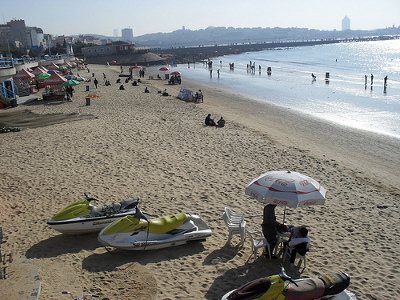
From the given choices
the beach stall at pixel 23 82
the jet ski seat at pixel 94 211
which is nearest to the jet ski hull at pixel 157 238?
the jet ski seat at pixel 94 211

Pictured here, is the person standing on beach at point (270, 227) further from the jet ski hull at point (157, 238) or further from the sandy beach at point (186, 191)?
the jet ski hull at point (157, 238)

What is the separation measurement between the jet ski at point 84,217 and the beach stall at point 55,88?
1881 centimetres

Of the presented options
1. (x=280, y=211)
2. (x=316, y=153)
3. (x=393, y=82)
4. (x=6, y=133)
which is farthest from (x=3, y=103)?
(x=393, y=82)

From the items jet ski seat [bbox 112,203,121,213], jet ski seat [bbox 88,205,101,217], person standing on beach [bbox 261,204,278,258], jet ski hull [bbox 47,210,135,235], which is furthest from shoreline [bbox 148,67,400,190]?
jet ski seat [bbox 88,205,101,217]

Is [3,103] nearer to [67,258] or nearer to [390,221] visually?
[67,258]

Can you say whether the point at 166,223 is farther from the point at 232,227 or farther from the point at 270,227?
the point at 270,227

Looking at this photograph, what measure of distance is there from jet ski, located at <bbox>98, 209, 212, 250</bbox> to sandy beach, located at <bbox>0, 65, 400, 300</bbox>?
0.20 metres

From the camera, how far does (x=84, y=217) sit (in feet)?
22.5

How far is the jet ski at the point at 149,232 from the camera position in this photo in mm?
6195

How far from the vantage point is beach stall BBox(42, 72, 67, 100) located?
23.8 meters

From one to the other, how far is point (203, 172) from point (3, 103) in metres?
16.8

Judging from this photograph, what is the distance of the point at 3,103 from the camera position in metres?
22.3

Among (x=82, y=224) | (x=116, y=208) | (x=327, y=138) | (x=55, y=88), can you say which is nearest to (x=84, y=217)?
(x=82, y=224)

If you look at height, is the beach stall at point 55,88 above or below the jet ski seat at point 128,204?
above
